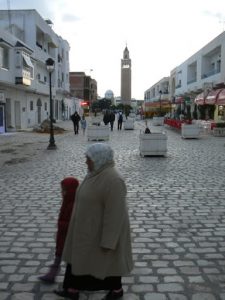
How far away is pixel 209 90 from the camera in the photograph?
36875 mm

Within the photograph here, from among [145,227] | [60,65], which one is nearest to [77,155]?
[145,227]

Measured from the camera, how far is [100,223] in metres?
3.48

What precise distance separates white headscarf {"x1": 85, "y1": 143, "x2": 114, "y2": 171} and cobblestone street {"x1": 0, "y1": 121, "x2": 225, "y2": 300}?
1.40 m

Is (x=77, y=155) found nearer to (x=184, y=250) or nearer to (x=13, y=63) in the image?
(x=184, y=250)

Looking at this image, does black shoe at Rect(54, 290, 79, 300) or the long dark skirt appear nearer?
the long dark skirt

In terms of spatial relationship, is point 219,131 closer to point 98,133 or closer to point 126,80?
point 98,133

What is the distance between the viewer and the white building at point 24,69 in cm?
3005

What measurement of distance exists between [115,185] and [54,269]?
1459 mm

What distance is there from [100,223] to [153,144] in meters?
11.8

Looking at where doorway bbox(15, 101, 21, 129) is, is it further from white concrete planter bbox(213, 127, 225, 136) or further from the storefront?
white concrete planter bbox(213, 127, 225, 136)

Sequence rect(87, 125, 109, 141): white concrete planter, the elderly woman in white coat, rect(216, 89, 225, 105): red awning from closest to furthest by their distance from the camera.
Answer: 1. the elderly woman in white coat
2. rect(87, 125, 109, 141): white concrete planter
3. rect(216, 89, 225, 105): red awning

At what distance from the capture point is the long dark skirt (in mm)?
3752

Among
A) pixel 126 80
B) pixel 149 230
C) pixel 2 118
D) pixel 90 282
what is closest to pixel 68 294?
pixel 90 282

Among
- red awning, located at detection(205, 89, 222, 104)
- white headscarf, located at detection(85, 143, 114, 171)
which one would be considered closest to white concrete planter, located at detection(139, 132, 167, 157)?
white headscarf, located at detection(85, 143, 114, 171)
